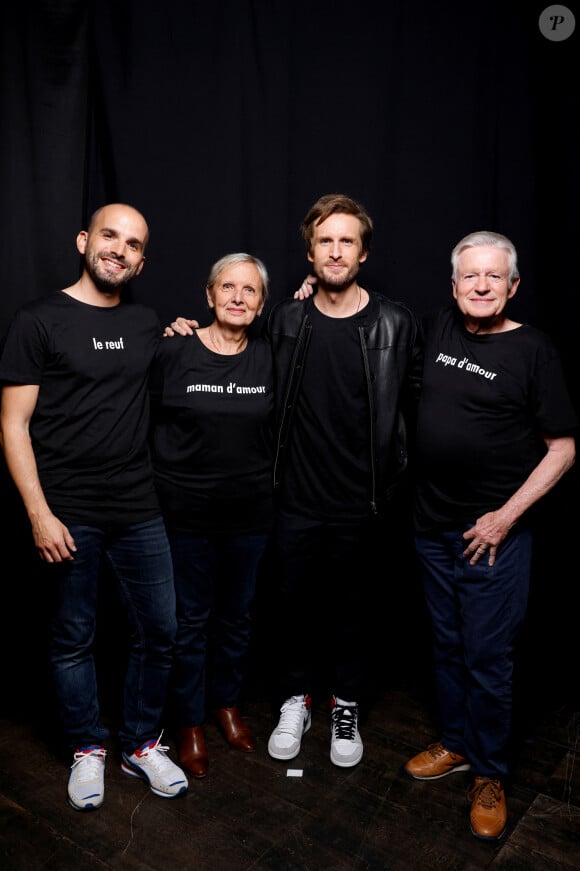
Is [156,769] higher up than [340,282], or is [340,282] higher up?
[340,282]

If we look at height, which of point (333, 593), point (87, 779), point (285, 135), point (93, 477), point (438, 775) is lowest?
point (438, 775)

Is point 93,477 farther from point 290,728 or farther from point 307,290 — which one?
point 290,728

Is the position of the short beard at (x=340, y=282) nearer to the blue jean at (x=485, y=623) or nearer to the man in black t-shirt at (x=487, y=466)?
the man in black t-shirt at (x=487, y=466)

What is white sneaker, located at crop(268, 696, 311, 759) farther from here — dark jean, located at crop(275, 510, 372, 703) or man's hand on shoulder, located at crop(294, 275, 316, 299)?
man's hand on shoulder, located at crop(294, 275, 316, 299)

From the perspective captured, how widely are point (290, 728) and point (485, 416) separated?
1213 millimetres

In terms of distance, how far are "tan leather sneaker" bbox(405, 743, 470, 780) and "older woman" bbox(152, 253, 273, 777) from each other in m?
0.67

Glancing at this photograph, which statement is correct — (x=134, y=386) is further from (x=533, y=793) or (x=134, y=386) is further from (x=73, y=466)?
(x=533, y=793)

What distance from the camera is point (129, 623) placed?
2072mm

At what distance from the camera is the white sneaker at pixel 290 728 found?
224 centimetres

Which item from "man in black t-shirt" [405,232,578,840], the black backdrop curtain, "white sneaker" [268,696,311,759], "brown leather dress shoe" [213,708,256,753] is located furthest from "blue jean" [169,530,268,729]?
the black backdrop curtain

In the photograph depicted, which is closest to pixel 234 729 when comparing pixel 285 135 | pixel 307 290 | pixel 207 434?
pixel 207 434

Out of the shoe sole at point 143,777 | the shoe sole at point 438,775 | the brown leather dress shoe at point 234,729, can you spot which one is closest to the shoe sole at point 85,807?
the shoe sole at point 143,777

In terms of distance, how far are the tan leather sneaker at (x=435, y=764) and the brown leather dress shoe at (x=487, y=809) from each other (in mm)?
143

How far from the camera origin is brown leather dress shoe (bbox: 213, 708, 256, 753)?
7.53 feet
